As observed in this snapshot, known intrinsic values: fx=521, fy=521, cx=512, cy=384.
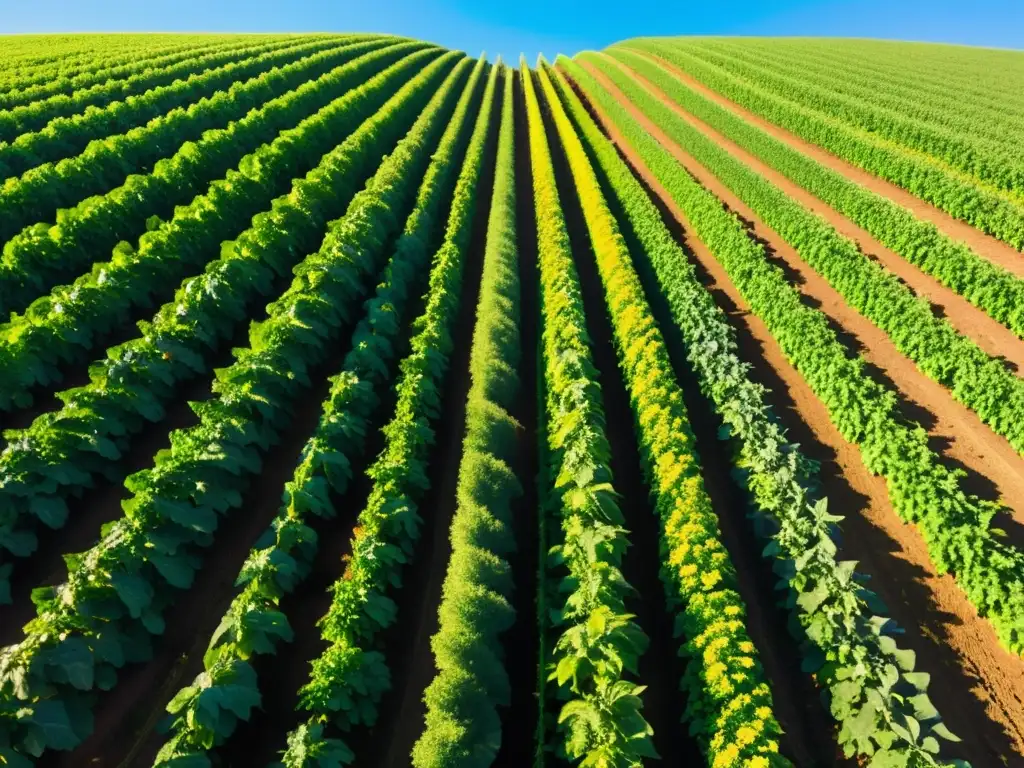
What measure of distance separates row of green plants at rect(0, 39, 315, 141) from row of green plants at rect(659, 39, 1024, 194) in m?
47.4

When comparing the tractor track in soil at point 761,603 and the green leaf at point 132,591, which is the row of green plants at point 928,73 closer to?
the tractor track in soil at point 761,603

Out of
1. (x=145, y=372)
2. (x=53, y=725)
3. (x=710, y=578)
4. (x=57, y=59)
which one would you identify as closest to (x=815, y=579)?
(x=710, y=578)

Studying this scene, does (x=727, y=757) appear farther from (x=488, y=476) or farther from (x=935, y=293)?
(x=935, y=293)

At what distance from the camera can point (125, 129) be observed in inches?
1090

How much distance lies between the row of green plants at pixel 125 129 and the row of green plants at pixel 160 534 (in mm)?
14497

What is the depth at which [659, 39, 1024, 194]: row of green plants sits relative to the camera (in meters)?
26.4

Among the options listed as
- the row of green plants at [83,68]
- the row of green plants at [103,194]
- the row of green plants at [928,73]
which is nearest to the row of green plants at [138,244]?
the row of green plants at [103,194]

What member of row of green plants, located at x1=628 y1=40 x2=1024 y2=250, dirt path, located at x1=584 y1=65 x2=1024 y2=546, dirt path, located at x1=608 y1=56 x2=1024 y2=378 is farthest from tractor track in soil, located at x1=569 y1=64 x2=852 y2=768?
row of green plants, located at x1=628 y1=40 x2=1024 y2=250

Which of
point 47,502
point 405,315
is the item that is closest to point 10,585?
point 47,502

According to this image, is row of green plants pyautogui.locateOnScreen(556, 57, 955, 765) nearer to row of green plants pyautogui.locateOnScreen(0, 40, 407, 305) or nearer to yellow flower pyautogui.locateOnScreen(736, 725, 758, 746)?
yellow flower pyautogui.locateOnScreen(736, 725, 758, 746)

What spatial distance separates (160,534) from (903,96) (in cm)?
5639

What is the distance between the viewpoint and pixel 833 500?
13.1m

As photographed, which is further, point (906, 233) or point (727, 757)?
point (906, 233)

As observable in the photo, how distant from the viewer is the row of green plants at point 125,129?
21.8 m
